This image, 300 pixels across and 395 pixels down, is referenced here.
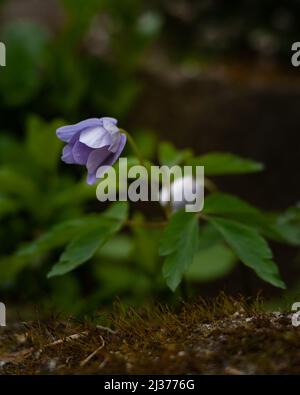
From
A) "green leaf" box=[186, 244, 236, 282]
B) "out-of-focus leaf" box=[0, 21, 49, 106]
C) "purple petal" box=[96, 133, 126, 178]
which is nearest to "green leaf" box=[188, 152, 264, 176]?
"purple petal" box=[96, 133, 126, 178]

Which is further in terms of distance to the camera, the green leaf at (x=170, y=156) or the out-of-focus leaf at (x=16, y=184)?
the out-of-focus leaf at (x=16, y=184)

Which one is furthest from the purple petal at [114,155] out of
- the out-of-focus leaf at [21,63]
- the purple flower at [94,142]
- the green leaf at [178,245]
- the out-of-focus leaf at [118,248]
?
the out-of-focus leaf at [21,63]

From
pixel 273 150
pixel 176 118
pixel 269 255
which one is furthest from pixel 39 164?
pixel 269 255

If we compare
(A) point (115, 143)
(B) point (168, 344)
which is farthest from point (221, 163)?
(B) point (168, 344)

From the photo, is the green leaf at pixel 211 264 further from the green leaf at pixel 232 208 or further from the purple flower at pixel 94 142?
the purple flower at pixel 94 142

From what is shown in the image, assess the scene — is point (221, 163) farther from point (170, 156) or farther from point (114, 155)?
point (114, 155)

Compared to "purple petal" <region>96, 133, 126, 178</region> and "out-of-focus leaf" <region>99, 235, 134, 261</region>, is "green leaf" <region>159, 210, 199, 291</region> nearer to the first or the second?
"purple petal" <region>96, 133, 126, 178</region>
